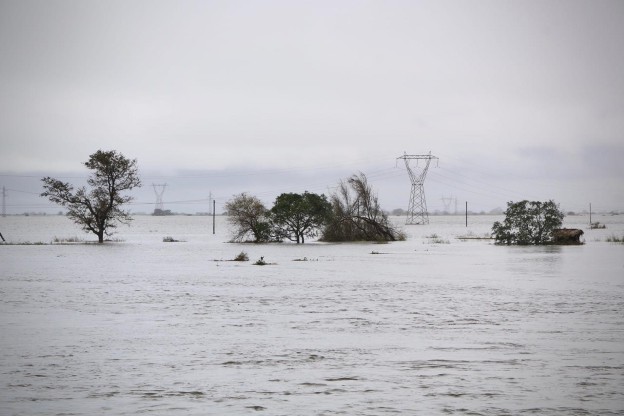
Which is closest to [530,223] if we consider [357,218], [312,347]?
[357,218]

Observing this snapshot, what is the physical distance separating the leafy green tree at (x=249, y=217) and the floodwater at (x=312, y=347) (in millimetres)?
37415

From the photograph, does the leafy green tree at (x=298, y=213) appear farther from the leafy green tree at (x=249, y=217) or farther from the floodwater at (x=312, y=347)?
the floodwater at (x=312, y=347)

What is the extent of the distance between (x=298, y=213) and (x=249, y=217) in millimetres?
4459

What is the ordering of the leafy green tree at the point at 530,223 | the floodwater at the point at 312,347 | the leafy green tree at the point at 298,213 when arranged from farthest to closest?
the leafy green tree at the point at 298,213
the leafy green tree at the point at 530,223
the floodwater at the point at 312,347

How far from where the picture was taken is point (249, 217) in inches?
2518

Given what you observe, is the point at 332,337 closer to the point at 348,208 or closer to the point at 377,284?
the point at 377,284

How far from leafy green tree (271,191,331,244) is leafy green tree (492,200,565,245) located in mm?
15539

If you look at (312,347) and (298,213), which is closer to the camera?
(312,347)

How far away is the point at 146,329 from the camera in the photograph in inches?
581

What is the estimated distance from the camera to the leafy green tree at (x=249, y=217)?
207ft

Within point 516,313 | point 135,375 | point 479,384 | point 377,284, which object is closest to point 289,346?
point 135,375

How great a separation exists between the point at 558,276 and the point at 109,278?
57.1 feet

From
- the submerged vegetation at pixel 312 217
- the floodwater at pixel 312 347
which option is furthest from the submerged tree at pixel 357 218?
the floodwater at pixel 312 347

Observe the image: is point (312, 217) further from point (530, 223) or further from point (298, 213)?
point (530, 223)
